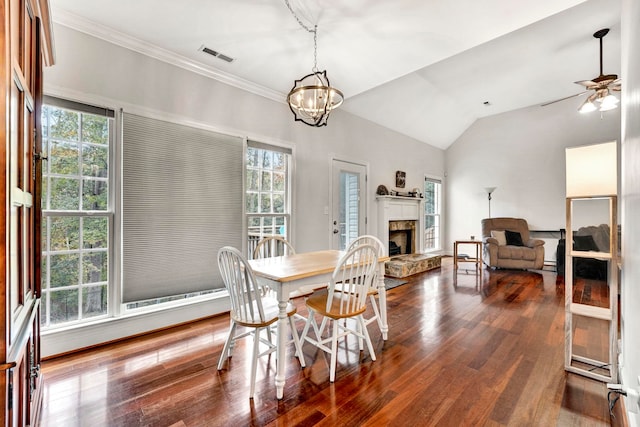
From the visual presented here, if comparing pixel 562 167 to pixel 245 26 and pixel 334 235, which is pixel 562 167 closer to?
pixel 334 235

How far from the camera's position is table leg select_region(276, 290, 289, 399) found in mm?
1802

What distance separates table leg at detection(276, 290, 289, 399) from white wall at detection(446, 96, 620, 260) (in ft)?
22.0

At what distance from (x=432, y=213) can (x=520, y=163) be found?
2212 mm

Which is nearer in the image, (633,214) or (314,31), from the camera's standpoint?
(633,214)

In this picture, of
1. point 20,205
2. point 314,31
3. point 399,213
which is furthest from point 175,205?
point 399,213

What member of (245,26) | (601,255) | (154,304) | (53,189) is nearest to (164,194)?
(53,189)

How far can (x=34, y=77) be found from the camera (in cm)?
138

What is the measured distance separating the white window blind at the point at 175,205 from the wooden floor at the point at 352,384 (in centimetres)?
55

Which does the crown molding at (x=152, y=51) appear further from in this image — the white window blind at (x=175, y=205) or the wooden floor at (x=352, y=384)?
the wooden floor at (x=352, y=384)

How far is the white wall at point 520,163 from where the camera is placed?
6.00 meters

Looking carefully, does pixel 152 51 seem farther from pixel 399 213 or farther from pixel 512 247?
pixel 512 247

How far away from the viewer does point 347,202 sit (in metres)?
4.98

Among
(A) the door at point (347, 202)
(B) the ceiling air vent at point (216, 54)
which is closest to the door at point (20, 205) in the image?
(B) the ceiling air vent at point (216, 54)

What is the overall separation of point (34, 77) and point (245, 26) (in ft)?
5.57
